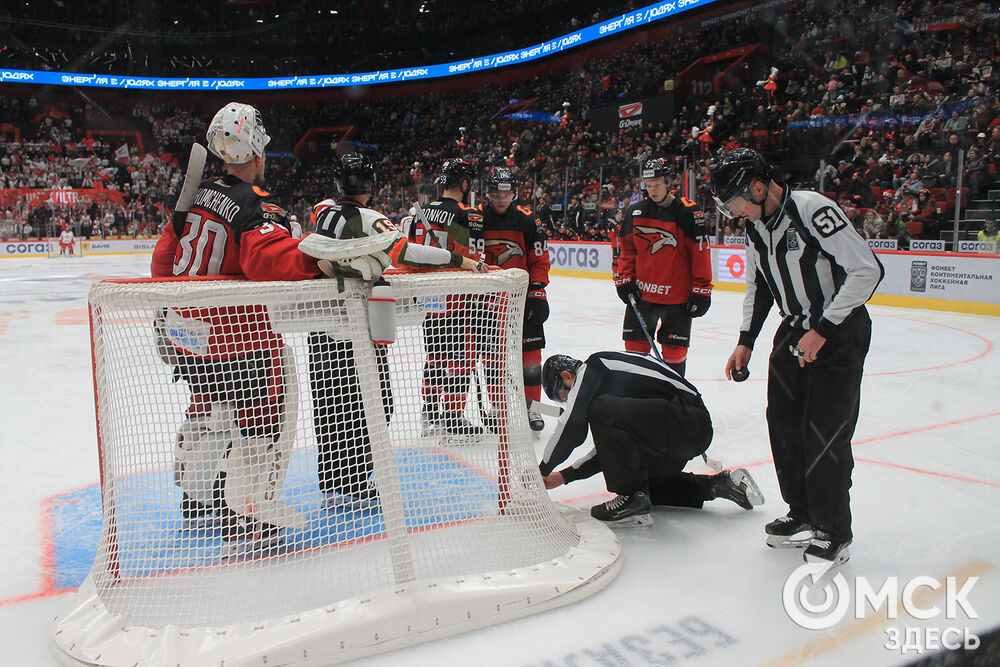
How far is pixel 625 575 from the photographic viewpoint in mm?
2223

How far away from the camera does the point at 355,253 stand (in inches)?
73.9

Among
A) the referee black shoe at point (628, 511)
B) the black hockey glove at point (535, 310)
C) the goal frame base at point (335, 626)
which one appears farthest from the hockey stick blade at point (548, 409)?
the black hockey glove at point (535, 310)

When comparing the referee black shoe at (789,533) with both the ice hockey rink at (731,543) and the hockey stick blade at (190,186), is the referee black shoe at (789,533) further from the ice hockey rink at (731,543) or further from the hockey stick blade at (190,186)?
the hockey stick blade at (190,186)

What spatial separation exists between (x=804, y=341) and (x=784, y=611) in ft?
2.58

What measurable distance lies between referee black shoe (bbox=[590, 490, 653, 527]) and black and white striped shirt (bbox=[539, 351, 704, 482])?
0.25 meters

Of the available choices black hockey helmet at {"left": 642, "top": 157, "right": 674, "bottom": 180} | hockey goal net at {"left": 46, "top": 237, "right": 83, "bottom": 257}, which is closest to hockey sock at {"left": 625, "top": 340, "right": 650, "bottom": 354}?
black hockey helmet at {"left": 642, "top": 157, "right": 674, "bottom": 180}

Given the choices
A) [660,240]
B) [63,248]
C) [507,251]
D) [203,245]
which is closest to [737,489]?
[660,240]

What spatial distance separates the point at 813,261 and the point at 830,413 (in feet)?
1.57

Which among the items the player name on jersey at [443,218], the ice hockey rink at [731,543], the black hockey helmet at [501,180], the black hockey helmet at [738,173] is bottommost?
the ice hockey rink at [731,543]

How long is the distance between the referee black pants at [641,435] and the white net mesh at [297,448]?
0.93ft

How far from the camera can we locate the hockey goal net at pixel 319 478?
1.85 metres

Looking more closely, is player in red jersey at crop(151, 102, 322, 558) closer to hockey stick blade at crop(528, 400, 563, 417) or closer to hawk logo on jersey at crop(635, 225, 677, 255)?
hockey stick blade at crop(528, 400, 563, 417)

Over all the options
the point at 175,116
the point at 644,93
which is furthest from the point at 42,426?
the point at 175,116

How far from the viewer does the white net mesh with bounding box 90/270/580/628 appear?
193 centimetres
